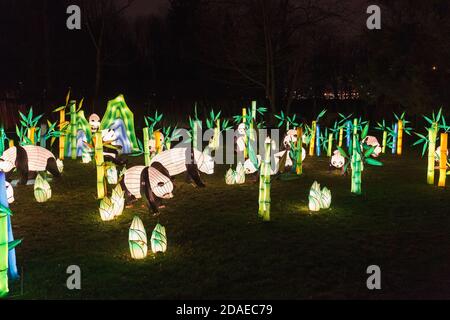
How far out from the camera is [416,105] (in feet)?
60.6

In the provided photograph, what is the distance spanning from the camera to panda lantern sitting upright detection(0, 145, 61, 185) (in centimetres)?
973

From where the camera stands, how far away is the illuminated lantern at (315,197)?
7.94 m

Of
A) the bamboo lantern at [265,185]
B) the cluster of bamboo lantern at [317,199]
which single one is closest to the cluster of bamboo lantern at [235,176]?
the cluster of bamboo lantern at [317,199]

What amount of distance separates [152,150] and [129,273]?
642 cm

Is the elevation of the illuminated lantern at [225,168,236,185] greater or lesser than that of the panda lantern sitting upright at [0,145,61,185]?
lesser

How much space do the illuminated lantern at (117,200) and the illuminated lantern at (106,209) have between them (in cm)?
8

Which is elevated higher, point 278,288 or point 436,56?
point 436,56

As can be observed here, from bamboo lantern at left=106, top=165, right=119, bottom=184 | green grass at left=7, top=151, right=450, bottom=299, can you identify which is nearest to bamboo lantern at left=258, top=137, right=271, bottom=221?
green grass at left=7, top=151, right=450, bottom=299


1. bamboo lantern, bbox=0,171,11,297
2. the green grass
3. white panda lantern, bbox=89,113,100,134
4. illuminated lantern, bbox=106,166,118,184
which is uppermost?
white panda lantern, bbox=89,113,100,134

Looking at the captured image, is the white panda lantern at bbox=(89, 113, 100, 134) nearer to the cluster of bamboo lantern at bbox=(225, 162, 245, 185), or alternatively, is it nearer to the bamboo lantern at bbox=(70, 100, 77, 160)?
the bamboo lantern at bbox=(70, 100, 77, 160)

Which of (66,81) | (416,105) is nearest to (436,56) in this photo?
(416,105)

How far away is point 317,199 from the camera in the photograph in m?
8.00

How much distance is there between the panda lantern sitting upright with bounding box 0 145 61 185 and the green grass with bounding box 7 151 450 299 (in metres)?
0.43
